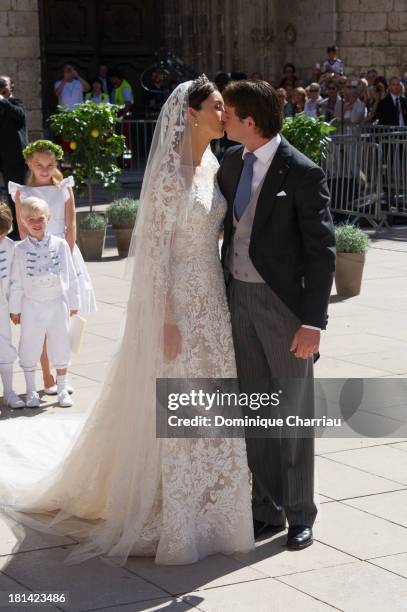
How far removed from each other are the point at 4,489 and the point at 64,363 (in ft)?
5.78

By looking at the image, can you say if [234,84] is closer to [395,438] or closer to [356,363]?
[395,438]

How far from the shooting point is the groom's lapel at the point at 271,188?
195 inches

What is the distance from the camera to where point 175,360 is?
5.03m

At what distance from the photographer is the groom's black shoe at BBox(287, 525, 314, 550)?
498 cm

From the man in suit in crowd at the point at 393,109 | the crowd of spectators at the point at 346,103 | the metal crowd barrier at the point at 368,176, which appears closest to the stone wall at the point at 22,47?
the crowd of spectators at the point at 346,103

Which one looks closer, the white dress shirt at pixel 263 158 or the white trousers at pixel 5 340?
the white dress shirt at pixel 263 158

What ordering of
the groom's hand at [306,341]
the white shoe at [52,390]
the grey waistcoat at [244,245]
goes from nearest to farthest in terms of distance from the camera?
the groom's hand at [306,341]
the grey waistcoat at [244,245]
the white shoe at [52,390]

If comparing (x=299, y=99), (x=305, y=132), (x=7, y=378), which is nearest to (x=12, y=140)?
(x=305, y=132)

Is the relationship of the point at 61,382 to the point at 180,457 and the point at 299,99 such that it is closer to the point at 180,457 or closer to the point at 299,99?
the point at 180,457

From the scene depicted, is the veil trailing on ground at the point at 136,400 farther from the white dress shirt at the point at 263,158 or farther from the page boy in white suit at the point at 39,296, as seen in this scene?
the page boy in white suit at the point at 39,296

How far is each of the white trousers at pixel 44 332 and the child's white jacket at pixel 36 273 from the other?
5cm

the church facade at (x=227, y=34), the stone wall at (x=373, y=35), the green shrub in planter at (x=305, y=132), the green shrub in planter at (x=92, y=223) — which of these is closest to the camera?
the green shrub in planter at (x=305, y=132)

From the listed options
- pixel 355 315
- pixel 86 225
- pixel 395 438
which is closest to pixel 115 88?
pixel 86 225

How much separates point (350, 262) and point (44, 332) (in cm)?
412
